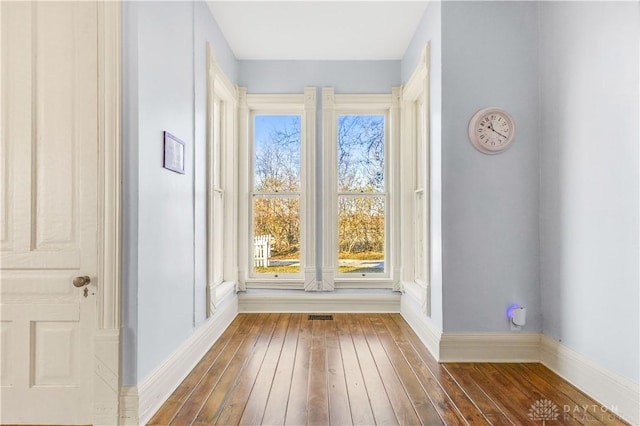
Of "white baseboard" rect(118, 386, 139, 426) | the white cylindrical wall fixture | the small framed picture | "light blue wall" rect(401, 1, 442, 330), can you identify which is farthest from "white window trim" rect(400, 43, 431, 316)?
"white baseboard" rect(118, 386, 139, 426)

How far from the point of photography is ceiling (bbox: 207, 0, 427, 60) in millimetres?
3154

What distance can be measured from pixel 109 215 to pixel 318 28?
269cm

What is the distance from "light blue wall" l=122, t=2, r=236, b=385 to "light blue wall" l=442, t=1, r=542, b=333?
6.49ft

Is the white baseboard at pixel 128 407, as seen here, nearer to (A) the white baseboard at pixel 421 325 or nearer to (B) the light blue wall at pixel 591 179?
(A) the white baseboard at pixel 421 325

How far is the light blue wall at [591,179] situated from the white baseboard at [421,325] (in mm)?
828

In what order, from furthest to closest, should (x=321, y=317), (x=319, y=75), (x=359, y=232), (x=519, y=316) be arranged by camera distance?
(x=359, y=232)
(x=319, y=75)
(x=321, y=317)
(x=519, y=316)

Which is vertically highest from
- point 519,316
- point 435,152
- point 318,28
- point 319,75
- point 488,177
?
point 318,28

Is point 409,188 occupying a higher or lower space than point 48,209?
higher

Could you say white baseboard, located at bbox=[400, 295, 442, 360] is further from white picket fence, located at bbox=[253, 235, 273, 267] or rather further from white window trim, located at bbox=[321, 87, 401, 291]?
white picket fence, located at bbox=[253, 235, 273, 267]

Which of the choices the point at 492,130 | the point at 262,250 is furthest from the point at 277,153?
the point at 492,130

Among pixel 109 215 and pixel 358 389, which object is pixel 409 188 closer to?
pixel 358 389

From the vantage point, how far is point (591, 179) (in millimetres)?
2270

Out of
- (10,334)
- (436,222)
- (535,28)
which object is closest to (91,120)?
(10,334)

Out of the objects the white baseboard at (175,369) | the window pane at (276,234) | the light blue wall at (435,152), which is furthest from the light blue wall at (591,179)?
the white baseboard at (175,369)
